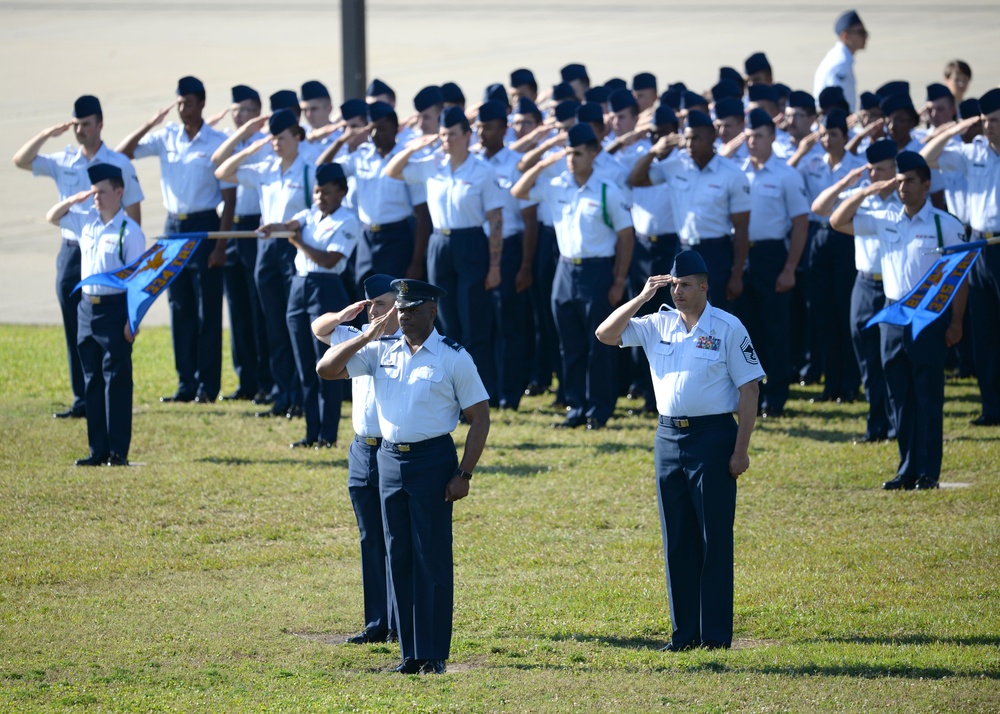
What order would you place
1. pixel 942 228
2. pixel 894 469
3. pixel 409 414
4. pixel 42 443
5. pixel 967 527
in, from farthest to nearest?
pixel 42 443
pixel 894 469
pixel 942 228
pixel 967 527
pixel 409 414

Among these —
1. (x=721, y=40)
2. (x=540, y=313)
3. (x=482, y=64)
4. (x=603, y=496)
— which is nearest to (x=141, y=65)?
(x=482, y=64)

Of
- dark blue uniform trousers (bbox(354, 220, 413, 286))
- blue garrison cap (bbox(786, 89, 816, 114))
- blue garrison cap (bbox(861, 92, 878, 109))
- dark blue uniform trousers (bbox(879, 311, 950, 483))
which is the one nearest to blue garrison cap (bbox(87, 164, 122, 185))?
dark blue uniform trousers (bbox(354, 220, 413, 286))

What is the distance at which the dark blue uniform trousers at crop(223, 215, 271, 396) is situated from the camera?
14.5 m

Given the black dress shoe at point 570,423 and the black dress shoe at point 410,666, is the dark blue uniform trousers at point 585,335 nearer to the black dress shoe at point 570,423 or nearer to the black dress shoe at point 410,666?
the black dress shoe at point 570,423

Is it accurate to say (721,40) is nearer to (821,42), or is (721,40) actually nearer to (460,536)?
(821,42)

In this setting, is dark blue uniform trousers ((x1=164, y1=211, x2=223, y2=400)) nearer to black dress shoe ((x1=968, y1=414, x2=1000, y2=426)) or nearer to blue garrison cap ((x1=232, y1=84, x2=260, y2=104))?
blue garrison cap ((x1=232, y1=84, x2=260, y2=104))

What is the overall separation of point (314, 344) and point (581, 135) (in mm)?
2907

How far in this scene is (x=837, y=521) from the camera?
10.6 m

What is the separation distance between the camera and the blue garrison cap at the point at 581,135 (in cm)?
1310

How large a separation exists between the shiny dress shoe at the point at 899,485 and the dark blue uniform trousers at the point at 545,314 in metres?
3.81

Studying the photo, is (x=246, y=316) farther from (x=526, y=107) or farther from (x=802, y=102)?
(x=802, y=102)

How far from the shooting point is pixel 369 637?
838 cm

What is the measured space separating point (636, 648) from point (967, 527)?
3.28 metres

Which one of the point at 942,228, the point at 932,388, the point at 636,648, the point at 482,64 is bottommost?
the point at 636,648
